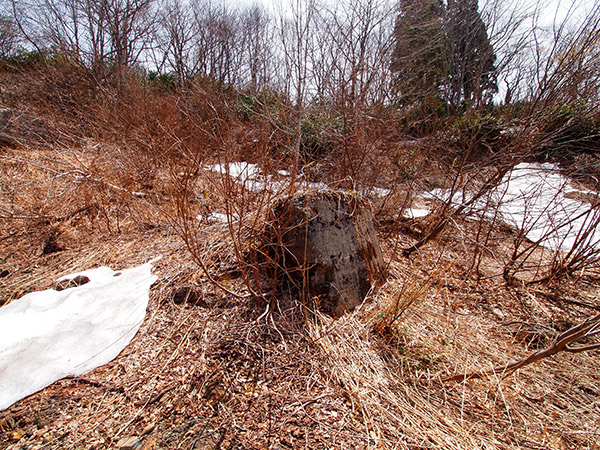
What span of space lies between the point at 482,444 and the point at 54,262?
119 inches

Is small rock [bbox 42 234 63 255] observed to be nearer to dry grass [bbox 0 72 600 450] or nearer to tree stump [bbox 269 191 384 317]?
dry grass [bbox 0 72 600 450]

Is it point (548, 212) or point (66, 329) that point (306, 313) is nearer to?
point (66, 329)

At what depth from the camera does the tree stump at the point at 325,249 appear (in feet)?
5.76

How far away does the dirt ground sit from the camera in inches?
43.1

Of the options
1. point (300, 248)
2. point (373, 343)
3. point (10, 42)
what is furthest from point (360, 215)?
point (10, 42)

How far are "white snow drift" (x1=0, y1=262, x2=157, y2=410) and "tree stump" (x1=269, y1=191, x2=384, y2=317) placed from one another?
930mm

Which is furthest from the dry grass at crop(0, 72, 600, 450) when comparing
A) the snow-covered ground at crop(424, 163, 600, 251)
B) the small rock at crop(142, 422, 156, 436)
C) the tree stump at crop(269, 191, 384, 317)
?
the snow-covered ground at crop(424, 163, 600, 251)

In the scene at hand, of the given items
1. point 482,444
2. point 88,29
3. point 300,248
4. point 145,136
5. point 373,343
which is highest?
point 88,29

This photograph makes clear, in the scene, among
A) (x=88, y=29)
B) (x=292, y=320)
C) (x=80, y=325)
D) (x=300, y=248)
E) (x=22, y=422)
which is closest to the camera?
(x=22, y=422)

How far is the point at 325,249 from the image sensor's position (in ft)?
5.82

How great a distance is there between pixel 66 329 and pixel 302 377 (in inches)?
49.5

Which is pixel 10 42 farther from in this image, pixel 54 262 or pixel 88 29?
pixel 54 262

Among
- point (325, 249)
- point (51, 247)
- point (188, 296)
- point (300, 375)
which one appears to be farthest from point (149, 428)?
point (51, 247)

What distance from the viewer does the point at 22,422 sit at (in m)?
1.06
